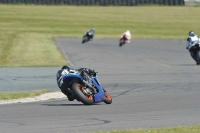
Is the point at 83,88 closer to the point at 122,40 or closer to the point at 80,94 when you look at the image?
the point at 80,94

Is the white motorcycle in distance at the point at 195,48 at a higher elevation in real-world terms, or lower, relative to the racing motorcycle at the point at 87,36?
higher

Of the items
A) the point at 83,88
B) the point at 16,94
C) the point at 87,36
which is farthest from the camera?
the point at 87,36

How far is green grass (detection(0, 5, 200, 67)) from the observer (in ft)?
152

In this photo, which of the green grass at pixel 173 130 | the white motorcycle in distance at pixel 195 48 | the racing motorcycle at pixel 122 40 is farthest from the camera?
the racing motorcycle at pixel 122 40

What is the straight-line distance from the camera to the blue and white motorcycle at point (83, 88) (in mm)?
14422

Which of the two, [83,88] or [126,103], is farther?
[126,103]

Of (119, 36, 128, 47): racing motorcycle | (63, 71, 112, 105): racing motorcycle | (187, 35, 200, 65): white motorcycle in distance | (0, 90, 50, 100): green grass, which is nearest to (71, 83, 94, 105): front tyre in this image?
(63, 71, 112, 105): racing motorcycle

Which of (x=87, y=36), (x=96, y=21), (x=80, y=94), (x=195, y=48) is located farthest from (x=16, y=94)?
(x=96, y=21)

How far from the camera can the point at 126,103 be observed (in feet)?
49.5

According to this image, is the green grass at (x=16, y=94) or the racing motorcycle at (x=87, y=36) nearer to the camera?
the green grass at (x=16, y=94)

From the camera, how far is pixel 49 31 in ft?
155

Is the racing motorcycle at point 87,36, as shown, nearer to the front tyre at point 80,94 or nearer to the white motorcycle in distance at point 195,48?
the white motorcycle in distance at point 195,48

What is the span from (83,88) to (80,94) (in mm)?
258

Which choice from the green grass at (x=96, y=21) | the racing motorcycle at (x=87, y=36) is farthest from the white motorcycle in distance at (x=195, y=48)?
the green grass at (x=96, y=21)
